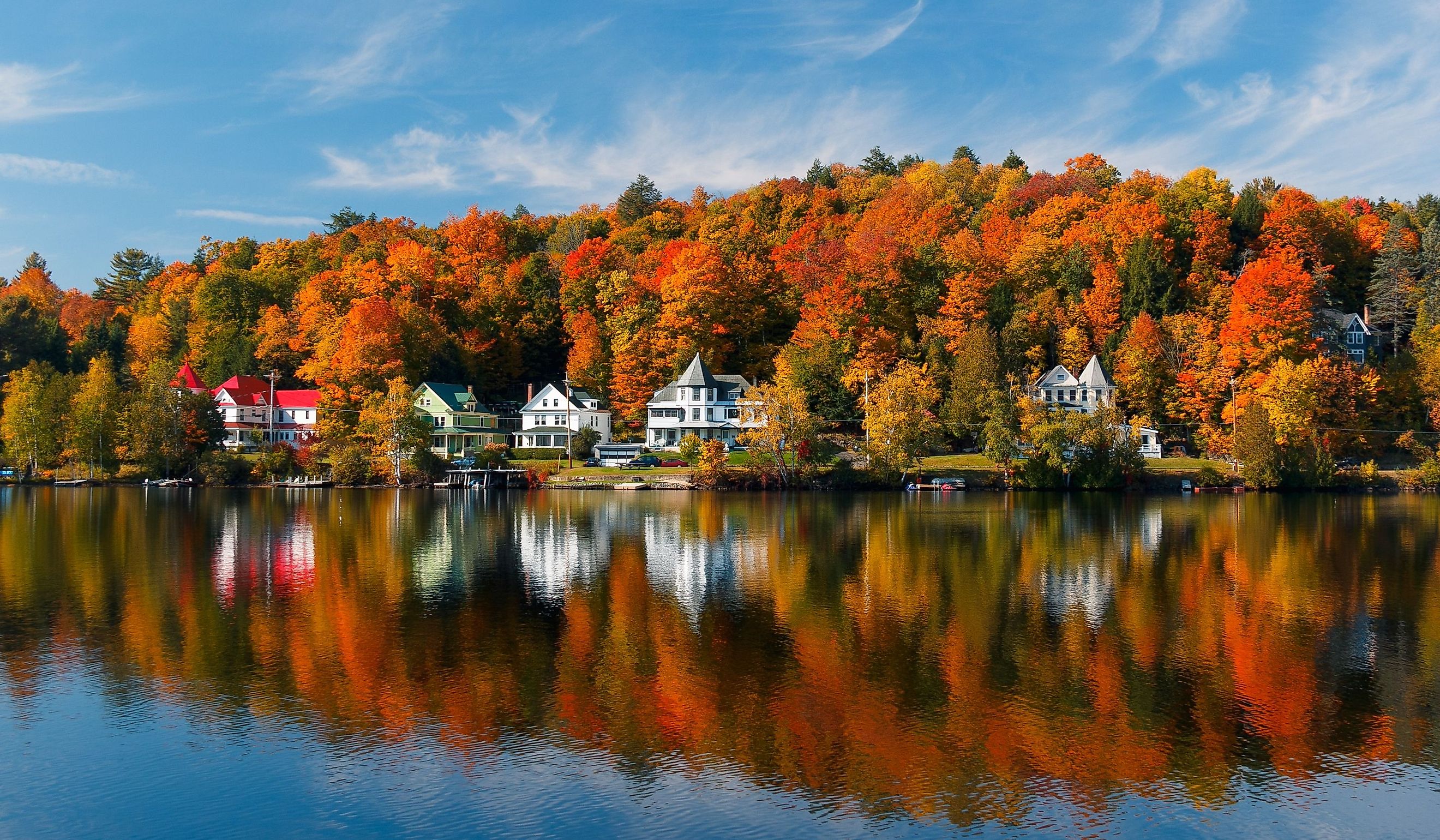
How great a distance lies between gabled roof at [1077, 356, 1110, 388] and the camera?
261ft

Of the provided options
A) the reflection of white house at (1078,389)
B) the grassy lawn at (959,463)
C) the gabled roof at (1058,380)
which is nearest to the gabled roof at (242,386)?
the grassy lawn at (959,463)

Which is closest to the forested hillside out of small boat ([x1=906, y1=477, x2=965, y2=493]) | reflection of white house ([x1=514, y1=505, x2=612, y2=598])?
small boat ([x1=906, y1=477, x2=965, y2=493])

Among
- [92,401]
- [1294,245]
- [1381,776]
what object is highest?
[1294,245]

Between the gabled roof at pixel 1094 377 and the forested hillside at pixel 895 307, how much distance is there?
1.49 m

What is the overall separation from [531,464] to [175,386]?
34.4 m

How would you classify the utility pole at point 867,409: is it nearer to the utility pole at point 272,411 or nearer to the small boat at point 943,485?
the small boat at point 943,485

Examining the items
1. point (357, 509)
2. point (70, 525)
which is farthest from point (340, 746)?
point (357, 509)

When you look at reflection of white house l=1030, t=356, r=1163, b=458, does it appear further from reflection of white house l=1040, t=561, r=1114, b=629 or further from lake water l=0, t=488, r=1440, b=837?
reflection of white house l=1040, t=561, r=1114, b=629

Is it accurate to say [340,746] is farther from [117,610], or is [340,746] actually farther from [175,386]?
[175,386]

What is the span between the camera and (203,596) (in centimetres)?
2617

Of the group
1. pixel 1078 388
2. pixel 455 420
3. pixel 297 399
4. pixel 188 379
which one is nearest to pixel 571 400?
pixel 455 420

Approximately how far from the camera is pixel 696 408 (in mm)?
82438

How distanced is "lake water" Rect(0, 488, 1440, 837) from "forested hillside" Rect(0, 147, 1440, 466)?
143ft

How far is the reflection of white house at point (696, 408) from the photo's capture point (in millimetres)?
82000
